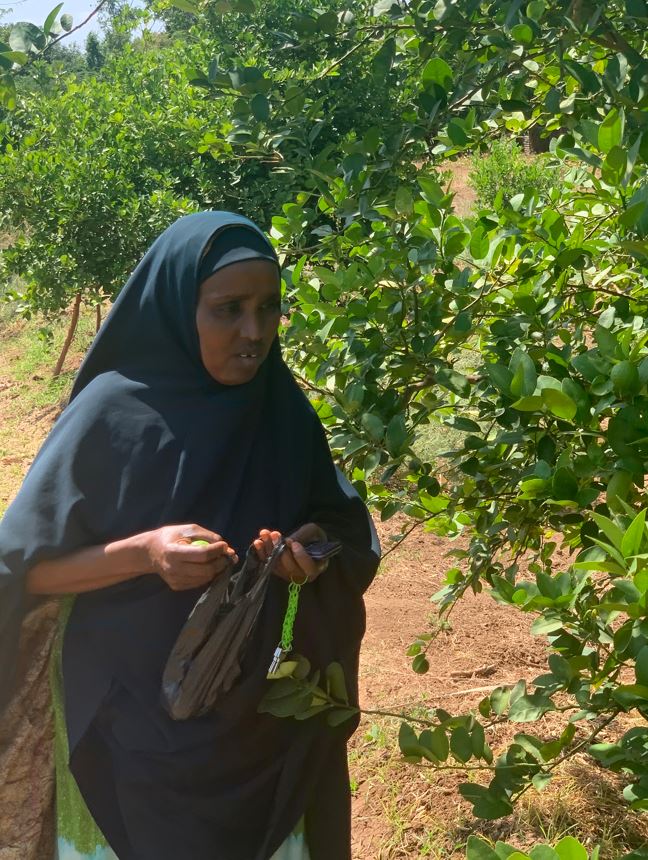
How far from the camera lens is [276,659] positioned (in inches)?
67.7

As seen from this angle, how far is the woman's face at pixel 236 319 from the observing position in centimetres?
170

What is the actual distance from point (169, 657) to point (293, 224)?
107 cm

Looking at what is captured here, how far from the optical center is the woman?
1.70 meters

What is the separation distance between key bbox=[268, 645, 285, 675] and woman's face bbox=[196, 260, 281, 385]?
1.54 feet

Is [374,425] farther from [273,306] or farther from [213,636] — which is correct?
[213,636]

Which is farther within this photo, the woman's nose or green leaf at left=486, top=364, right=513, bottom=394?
the woman's nose

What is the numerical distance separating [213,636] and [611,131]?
1.03m

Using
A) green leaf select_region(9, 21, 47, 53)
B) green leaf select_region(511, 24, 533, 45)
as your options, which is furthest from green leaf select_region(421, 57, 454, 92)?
green leaf select_region(9, 21, 47, 53)

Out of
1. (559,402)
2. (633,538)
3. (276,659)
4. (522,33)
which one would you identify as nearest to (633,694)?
(633,538)

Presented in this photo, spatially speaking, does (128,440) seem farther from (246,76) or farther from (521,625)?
(521,625)

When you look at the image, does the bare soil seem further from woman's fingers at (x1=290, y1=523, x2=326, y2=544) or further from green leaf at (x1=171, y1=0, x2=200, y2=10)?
green leaf at (x1=171, y1=0, x2=200, y2=10)

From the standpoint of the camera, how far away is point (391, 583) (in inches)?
192

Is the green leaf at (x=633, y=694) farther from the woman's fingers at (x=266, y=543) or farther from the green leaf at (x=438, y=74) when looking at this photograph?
the green leaf at (x=438, y=74)

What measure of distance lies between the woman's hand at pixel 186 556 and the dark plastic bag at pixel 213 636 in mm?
42
